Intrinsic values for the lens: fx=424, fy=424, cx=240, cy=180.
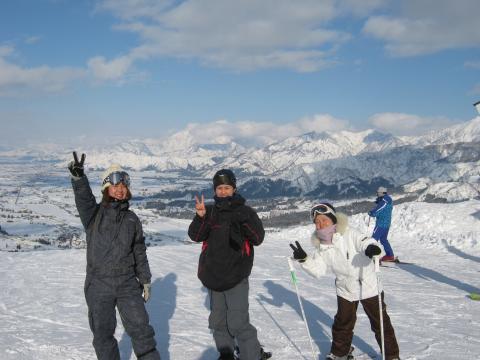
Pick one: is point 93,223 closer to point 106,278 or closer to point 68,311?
point 106,278

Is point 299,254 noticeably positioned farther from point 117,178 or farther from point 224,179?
point 117,178

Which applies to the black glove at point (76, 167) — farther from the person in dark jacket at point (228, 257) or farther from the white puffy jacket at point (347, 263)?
the white puffy jacket at point (347, 263)

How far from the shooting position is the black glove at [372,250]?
192 inches

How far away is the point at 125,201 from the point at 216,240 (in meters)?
A: 1.14

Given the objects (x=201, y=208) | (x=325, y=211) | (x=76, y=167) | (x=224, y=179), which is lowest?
(x=325, y=211)

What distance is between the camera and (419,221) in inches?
795

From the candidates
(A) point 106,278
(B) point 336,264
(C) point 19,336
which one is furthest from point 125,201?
(C) point 19,336

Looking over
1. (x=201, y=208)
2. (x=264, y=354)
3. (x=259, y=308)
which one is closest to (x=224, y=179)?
(x=201, y=208)

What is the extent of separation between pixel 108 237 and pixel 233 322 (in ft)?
5.79

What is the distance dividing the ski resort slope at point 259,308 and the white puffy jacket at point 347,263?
1270 millimetres

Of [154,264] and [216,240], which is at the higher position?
[216,240]

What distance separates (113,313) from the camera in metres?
4.61

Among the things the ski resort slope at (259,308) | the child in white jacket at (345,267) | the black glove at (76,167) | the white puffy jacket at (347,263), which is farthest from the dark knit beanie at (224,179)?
the ski resort slope at (259,308)

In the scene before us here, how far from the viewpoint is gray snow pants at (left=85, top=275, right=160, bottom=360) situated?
448 centimetres
